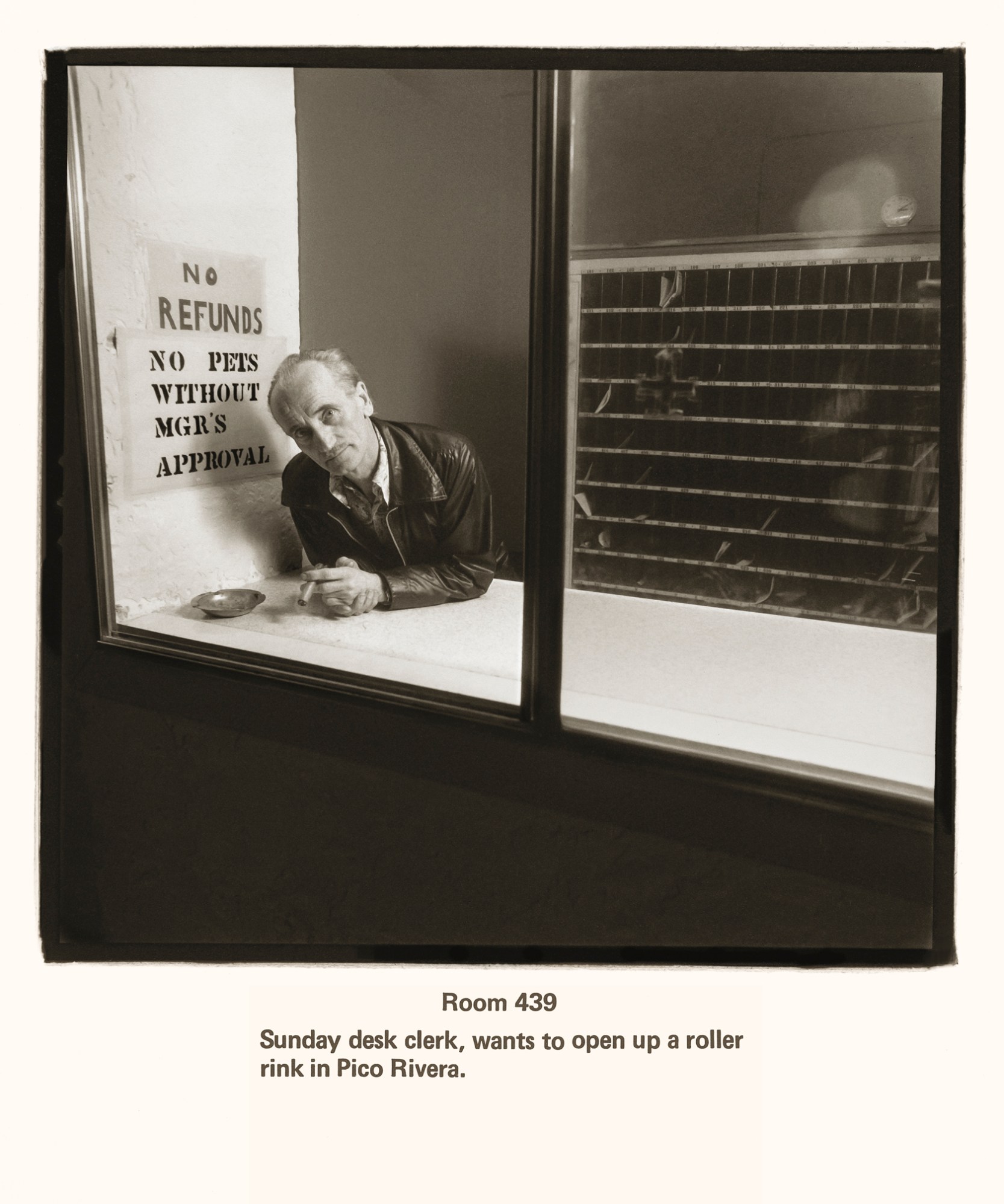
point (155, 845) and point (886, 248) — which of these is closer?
point (886, 248)

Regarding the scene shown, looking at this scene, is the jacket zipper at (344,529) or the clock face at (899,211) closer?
the clock face at (899,211)

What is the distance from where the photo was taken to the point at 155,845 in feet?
3.57

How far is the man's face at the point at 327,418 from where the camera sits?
1020mm

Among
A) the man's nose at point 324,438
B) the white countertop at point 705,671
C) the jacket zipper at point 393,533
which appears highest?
the man's nose at point 324,438

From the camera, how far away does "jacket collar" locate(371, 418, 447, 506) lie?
1.02 meters

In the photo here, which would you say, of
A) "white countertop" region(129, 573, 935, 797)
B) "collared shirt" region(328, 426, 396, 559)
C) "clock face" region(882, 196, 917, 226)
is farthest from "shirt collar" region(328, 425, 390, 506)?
"clock face" region(882, 196, 917, 226)

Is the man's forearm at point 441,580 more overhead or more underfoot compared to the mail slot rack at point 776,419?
more underfoot

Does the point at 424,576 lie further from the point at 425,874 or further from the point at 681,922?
the point at 681,922

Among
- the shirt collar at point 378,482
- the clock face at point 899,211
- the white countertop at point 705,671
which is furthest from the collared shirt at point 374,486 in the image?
the clock face at point 899,211

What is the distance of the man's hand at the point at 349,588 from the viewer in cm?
104

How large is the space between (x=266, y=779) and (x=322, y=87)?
2.38 ft

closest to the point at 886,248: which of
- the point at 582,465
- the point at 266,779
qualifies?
the point at 582,465

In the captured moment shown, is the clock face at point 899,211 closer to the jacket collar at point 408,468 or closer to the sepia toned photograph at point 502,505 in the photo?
the sepia toned photograph at point 502,505

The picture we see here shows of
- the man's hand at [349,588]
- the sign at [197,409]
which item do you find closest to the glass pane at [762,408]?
the man's hand at [349,588]
